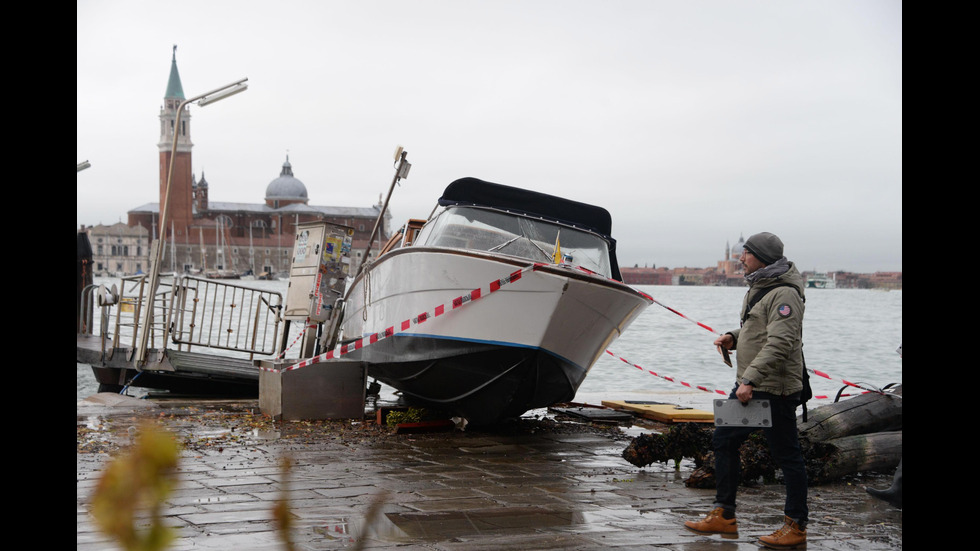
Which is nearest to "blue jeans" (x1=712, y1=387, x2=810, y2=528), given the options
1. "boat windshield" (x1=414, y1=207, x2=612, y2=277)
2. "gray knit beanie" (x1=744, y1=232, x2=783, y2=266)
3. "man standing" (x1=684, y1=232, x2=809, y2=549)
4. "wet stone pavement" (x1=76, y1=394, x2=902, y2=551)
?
"man standing" (x1=684, y1=232, x2=809, y2=549)

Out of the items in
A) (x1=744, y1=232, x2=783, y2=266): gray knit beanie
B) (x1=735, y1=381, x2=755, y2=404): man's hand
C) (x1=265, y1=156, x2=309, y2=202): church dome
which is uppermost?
(x1=265, y1=156, x2=309, y2=202): church dome

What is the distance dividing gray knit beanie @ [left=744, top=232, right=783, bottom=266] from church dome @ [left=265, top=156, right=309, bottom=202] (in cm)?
17610

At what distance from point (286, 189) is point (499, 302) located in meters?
173

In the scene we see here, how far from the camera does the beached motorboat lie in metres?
8.70

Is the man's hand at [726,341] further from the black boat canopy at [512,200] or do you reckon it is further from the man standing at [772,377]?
the black boat canopy at [512,200]

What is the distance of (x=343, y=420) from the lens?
10250mm

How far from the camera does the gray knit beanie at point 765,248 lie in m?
5.29

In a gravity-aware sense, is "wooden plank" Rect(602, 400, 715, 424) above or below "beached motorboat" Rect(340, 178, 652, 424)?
below

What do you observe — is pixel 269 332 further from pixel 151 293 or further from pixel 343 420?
pixel 343 420

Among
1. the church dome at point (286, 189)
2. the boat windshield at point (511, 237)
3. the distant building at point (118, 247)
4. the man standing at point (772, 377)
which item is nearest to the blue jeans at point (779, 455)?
the man standing at point (772, 377)

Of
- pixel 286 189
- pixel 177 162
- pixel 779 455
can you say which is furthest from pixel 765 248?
pixel 286 189

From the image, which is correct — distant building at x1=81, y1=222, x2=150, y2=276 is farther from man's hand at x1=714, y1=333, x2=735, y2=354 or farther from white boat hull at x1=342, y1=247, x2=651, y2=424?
man's hand at x1=714, y1=333, x2=735, y2=354

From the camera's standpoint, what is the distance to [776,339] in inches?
199
